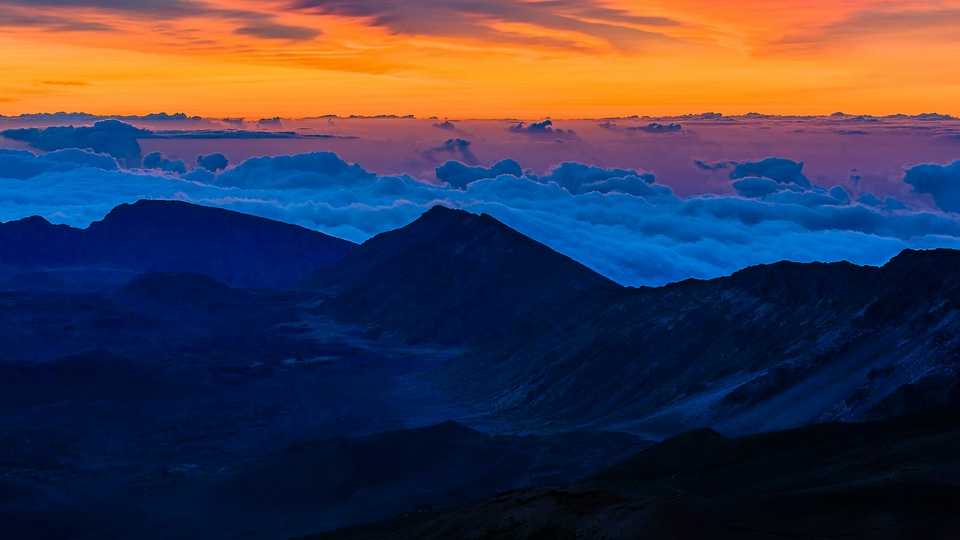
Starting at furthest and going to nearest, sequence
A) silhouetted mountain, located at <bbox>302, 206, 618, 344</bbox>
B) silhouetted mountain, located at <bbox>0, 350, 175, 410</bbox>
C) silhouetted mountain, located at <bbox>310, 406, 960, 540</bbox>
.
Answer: silhouetted mountain, located at <bbox>302, 206, 618, 344</bbox>
silhouetted mountain, located at <bbox>0, 350, 175, 410</bbox>
silhouetted mountain, located at <bbox>310, 406, 960, 540</bbox>

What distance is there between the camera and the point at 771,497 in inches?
1668

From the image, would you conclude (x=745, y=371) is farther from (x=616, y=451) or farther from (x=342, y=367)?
(x=342, y=367)

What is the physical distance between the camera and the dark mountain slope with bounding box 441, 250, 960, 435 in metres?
78.1

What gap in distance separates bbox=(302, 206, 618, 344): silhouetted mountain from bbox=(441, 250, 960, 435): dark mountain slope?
61.5 ft

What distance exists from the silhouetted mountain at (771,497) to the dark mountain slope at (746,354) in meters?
13.7

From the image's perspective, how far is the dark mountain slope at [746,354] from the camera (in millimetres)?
78125

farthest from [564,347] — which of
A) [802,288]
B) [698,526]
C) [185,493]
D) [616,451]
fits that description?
[698,526]

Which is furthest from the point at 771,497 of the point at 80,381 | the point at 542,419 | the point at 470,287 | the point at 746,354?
the point at 470,287

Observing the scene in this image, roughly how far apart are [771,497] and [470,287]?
131468 mm

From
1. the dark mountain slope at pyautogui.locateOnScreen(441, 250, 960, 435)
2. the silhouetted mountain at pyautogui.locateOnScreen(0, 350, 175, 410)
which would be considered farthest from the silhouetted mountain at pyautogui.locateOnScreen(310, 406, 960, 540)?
the silhouetted mountain at pyautogui.locateOnScreen(0, 350, 175, 410)

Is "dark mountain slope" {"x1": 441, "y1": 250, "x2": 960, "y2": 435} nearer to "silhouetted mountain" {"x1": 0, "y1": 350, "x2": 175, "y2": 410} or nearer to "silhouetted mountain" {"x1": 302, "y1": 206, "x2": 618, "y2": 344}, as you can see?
"silhouetted mountain" {"x1": 302, "y1": 206, "x2": 618, "y2": 344}

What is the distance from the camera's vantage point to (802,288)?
106750mm

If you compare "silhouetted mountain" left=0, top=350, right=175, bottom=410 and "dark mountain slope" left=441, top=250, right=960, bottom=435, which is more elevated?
"dark mountain slope" left=441, top=250, right=960, bottom=435

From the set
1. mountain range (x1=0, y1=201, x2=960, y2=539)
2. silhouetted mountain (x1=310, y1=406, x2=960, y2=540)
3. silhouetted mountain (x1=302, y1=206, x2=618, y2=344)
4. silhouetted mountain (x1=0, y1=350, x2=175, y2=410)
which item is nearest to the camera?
silhouetted mountain (x1=310, y1=406, x2=960, y2=540)
